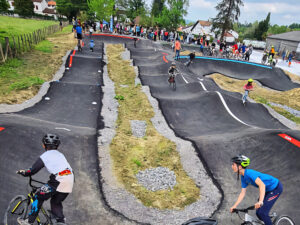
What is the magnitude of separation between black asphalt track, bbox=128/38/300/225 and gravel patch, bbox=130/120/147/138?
174 cm

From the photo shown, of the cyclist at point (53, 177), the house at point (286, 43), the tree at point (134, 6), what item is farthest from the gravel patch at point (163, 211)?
the tree at point (134, 6)

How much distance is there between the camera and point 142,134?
11.9 m

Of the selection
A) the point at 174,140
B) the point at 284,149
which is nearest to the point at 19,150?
the point at 174,140


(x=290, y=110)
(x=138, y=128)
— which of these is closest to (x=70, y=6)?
(x=290, y=110)

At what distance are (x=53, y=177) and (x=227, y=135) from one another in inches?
368

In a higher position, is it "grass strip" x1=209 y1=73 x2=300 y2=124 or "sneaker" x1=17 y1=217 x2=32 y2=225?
"sneaker" x1=17 y1=217 x2=32 y2=225

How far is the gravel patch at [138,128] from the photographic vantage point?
467 inches

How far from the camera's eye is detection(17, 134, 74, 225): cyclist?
4320 millimetres

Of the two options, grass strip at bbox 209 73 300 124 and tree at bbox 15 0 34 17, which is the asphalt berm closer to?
grass strip at bbox 209 73 300 124

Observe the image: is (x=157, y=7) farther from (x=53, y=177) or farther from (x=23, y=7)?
(x=53, y=177)

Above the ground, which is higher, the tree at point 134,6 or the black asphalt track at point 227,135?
the tree at point 134,6

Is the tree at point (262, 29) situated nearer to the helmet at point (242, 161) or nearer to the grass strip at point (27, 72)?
the grass strip at point (27, 72)

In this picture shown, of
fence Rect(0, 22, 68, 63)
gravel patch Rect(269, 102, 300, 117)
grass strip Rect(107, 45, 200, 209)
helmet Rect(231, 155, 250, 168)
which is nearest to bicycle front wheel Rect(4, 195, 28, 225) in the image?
grass strip Rect(107, 45, 200, 209)

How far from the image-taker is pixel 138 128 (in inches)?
493
